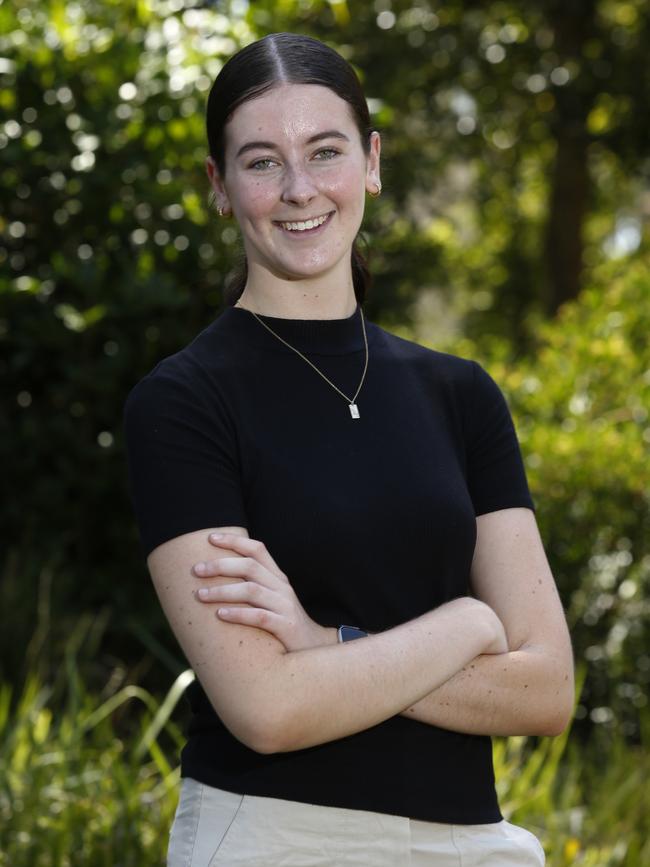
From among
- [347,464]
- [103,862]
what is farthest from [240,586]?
[103,862]

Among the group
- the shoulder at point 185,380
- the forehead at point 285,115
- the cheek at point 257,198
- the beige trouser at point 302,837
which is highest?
the forehead at point 285,115

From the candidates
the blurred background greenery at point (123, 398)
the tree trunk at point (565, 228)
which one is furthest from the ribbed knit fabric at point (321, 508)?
the tree trunk at point (565, 228)

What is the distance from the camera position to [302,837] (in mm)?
1950

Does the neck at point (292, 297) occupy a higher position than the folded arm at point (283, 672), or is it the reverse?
the neck at point (292, 297)

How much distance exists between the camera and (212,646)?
1.94 m

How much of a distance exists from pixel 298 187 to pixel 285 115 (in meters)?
0.13

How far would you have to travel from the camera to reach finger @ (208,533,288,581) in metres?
1.94

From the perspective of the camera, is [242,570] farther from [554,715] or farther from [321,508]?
[554,715]

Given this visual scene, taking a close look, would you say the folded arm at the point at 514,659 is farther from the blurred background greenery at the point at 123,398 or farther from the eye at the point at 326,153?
the blurred background greenery at the point at 123,398

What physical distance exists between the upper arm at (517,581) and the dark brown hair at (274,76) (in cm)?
77

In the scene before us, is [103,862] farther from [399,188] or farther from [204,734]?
[399,188]

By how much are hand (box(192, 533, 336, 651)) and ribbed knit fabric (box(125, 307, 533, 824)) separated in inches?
2.2

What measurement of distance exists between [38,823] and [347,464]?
6.27 feet

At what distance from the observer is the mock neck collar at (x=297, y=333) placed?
2.27 meters
